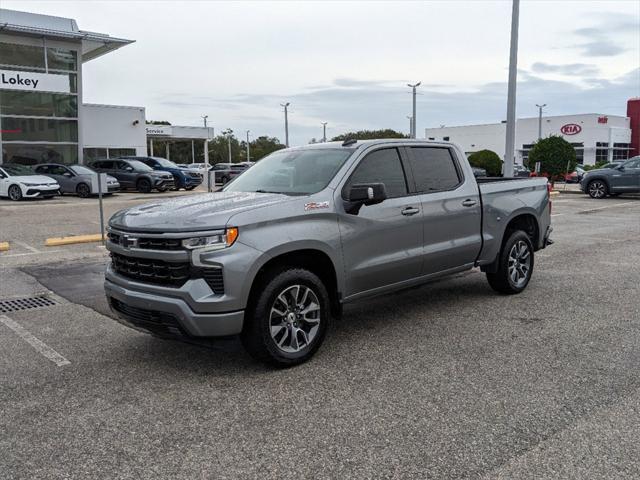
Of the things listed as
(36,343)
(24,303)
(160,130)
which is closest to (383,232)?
(36,343)

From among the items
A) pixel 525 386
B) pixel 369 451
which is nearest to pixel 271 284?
pixel 369 451

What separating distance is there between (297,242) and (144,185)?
24295 millimetres

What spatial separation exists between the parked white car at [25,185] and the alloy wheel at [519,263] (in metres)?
20.6

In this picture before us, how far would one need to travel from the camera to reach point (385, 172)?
5.63 m

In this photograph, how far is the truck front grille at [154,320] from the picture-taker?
4.36m

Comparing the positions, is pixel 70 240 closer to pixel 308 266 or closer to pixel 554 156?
pixel 308 266

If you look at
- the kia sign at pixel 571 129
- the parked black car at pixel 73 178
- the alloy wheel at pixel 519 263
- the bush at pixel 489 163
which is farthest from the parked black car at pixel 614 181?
the kia sign at pixel 571 129

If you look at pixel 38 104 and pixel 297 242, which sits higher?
pixel 38 104

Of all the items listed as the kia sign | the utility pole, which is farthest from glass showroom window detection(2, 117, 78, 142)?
the kia sign

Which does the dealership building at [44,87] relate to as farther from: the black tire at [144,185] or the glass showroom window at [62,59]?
the black tire at [144,185]

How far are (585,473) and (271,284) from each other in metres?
2.40

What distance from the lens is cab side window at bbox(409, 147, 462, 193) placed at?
5.96m

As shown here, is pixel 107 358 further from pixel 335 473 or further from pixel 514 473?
pixel 514 473

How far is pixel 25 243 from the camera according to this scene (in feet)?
38.8
